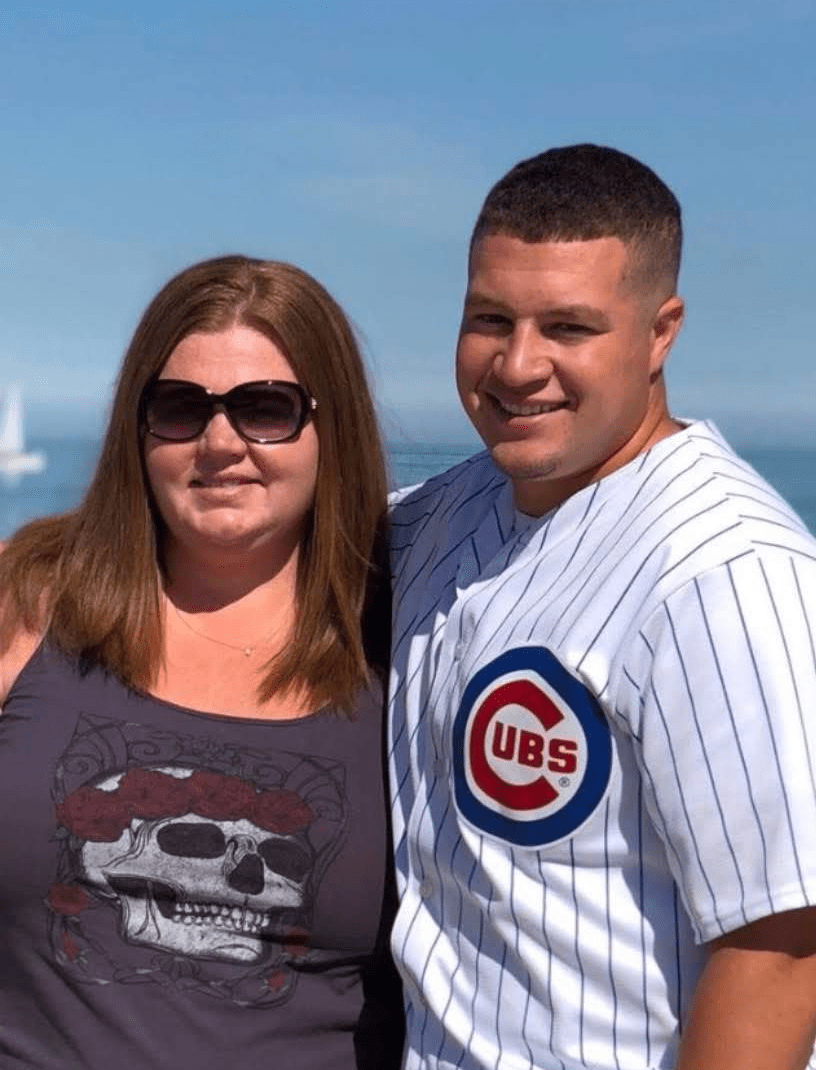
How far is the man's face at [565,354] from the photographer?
307cm

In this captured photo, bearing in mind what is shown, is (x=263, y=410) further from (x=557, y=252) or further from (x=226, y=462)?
(x=557, y=252)

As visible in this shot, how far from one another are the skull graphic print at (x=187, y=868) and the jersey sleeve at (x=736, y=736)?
981 millimetres

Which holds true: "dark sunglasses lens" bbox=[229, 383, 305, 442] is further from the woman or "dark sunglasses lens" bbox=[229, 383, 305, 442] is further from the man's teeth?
the man's teeth

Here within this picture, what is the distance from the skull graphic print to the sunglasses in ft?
2.29

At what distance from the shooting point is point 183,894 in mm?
3422

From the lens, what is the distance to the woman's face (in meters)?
3.66

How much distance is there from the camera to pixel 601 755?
2.90 metres

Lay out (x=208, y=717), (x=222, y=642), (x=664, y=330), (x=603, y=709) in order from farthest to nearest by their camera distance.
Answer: (x=222, y=642) → (x=208, y=717) → (x=664, y=330) → (x=603, y=709)

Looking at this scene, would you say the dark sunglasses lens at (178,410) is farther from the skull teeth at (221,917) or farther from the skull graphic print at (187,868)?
the skull teeth at (221,917)

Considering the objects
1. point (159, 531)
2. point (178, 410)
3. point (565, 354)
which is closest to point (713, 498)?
point (565, 354)

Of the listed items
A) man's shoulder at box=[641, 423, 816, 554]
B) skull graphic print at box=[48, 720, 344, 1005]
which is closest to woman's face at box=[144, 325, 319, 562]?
skull graphic print at box=[48, 720, 344, 1005]

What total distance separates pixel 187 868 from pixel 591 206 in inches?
62.0

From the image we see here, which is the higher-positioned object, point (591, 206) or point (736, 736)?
point (591, 206)

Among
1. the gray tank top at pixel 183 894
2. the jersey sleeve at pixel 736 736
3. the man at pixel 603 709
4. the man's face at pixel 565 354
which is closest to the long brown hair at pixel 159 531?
the gray tank top at pixel 183 894
